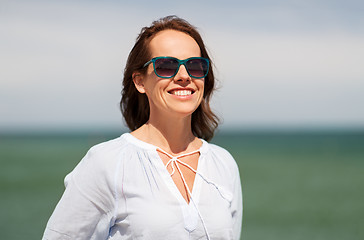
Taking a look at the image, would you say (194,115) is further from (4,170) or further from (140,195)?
(4,170)

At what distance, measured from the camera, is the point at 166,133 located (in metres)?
2.54

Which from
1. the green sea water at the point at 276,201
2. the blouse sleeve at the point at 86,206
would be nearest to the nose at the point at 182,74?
the blouse sleeve at the point at 86,206

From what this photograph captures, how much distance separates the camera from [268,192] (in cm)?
2203

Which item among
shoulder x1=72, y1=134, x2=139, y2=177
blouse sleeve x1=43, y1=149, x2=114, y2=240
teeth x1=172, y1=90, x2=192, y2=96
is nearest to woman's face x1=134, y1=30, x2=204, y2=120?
teeth x1=172, y1=90, x2=192, y2=96

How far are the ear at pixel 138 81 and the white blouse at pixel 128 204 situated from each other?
13.8 inches

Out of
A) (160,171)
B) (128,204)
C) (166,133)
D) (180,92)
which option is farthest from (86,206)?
(180,92)

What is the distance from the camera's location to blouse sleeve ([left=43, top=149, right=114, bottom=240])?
7.27 ft

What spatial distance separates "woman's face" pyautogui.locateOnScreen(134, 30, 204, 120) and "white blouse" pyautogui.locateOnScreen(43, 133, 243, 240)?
275 mm

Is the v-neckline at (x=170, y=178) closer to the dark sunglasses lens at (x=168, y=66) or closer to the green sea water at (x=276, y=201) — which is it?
the dark sunglasses lens at (x=168, y=66)

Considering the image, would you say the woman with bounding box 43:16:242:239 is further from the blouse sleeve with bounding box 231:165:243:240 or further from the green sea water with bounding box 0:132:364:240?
the green sea water with bounding box 0:132:364:240

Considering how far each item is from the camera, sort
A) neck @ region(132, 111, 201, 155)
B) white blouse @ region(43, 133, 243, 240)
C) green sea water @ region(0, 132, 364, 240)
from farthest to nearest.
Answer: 1. green sea water @ region(0, 132, 364, 240)
2. neck @ region(132, 111, 201, 155)
3. white blouse @ region(43, 133, 243, 240)

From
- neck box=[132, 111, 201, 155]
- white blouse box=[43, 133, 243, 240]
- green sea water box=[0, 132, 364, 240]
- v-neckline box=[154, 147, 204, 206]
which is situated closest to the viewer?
white blouse box=[43, 133, 243, 240]

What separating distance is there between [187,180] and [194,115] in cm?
57

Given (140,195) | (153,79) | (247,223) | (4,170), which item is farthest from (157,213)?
(4,170)
